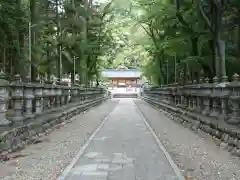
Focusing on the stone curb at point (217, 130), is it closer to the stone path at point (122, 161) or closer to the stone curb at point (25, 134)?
the stone path at point (122, 161)

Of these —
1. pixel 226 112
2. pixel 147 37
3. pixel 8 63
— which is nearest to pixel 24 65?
pixel 8 63

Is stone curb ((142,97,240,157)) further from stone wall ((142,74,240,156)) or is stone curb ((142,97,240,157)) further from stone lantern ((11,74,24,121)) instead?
stone lantern ((11,74,24,121))

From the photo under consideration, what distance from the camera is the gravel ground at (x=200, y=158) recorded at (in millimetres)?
7575

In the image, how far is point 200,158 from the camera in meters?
9.23

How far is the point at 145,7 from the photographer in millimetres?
35438

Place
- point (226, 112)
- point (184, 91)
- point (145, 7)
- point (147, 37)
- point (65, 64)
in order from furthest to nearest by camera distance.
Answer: point (147, 37), point (65, 64), point (145, 7), point (184, 91), point (226, 112)

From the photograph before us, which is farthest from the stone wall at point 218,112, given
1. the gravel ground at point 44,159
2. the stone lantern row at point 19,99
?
the stone lantern row at point 19,99

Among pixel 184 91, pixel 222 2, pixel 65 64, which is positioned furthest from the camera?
pixel 65 64

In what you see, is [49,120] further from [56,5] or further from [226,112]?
[56,5]

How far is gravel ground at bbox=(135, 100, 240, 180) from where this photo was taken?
758 centimetres

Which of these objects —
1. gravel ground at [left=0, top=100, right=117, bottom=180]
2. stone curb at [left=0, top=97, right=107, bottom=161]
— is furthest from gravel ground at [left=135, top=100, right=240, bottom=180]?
stone curb at [left=0, top=97, right=107, bottom=161]

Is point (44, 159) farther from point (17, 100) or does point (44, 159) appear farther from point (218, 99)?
point (218, 99)

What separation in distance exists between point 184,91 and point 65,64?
1998 cm

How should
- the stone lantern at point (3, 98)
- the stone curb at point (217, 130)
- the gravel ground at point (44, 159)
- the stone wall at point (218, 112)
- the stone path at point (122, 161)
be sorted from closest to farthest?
the stone path at point (122, 161)
the gravel ground at point (44, 159)
the stone curb at point (217, 130)
the stone lantern at point (3, 98)
the stone wall at point (218, 112)
